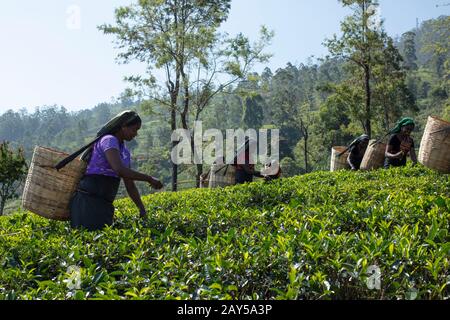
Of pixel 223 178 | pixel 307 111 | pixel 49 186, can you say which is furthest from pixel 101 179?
pixel 307 111

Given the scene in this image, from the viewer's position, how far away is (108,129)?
4.34 metres

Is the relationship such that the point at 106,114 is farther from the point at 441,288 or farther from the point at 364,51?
the point at 441,288

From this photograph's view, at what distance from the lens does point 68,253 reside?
3.13 meters

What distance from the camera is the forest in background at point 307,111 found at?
27.8m

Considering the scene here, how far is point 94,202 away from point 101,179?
23 cm

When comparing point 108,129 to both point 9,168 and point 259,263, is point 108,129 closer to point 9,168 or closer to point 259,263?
point 259,263

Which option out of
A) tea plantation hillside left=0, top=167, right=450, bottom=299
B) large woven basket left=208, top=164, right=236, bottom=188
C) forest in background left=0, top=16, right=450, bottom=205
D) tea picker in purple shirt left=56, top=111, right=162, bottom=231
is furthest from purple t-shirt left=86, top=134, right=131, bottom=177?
forest in background left=0, top=16, right=450, bottom=205

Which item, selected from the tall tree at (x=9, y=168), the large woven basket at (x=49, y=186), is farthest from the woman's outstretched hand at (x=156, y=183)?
the tall tree at (x=9, y=168)

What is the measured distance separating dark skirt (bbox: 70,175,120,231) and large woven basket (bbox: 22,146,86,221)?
28 centimetres

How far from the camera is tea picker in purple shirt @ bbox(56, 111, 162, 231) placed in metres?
4.27

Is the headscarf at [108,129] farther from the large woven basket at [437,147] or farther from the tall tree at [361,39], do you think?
the tall tree at [361,39]

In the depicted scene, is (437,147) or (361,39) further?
(361,39)
